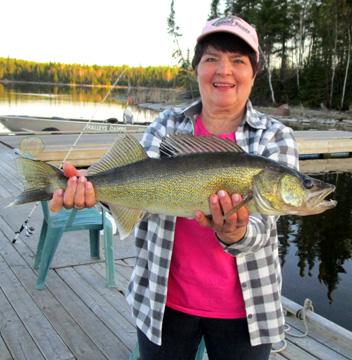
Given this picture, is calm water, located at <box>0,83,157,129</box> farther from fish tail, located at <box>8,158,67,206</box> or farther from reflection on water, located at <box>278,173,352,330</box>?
fish tail, located at <box>8,158,67,206</box>

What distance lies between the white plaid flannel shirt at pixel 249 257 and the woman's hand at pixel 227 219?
0.14 feet

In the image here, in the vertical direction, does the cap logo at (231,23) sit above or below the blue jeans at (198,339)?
above

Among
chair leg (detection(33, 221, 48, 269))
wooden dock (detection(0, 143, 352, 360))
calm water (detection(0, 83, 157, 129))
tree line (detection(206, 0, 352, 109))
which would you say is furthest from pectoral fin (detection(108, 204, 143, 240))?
tree line (detection(206, 0, 352, 109))

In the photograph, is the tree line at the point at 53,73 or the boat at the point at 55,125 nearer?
the boat at the point at 55,125

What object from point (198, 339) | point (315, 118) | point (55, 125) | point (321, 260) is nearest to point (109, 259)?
point (198, 339)

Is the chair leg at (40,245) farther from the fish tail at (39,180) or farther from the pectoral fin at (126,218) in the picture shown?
the pectoral fin at (126,218)

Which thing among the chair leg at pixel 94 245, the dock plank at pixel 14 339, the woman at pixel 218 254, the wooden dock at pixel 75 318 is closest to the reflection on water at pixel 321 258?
the wooden dock at pixel 75 318

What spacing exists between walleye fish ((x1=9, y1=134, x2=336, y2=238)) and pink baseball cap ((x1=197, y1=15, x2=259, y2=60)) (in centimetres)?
59

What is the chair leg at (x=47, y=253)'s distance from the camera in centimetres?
436

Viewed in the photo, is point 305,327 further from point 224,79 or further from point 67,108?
point 67,108

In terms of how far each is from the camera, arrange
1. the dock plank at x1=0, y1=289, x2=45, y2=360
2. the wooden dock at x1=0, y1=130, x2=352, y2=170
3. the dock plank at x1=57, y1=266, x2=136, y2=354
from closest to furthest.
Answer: the dock plank at x1=0, y1=289, x2=45, y2=360, the dock plank at x1=57, y1=266, x2=136, y2=354, the wooden dock at x1=0, y1=130, x2=352, y2=170

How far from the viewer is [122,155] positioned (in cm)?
227

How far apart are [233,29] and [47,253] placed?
132 inches

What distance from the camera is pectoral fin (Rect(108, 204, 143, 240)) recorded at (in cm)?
216
